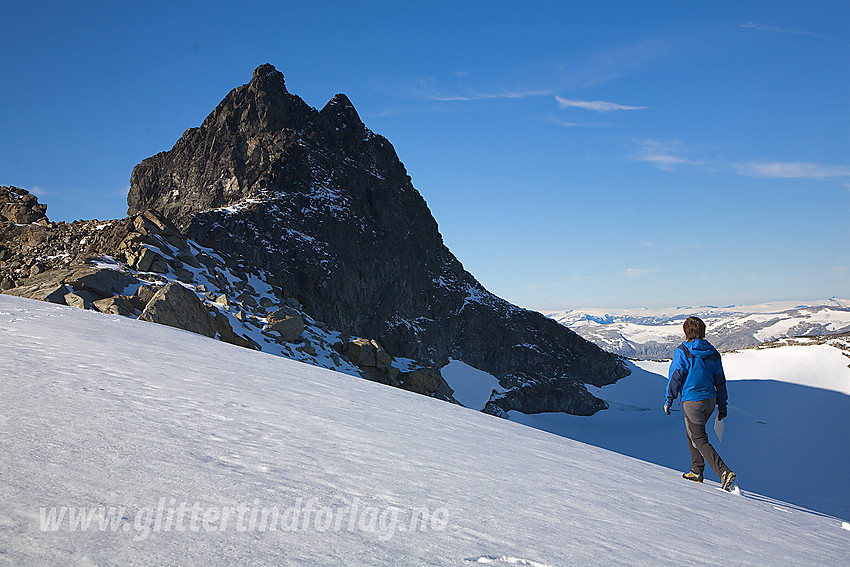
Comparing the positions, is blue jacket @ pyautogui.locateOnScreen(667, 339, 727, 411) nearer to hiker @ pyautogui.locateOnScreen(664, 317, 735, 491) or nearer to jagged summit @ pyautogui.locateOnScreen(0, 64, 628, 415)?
hiker @ pyautogui.locateOnScreen(664, 317, 735, 491)

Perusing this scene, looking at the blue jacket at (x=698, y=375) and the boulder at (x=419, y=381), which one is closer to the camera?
the blue jacket at (x=698, y=375)

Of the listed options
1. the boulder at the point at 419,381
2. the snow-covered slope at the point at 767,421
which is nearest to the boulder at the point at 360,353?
the boulder at the point at 419,381

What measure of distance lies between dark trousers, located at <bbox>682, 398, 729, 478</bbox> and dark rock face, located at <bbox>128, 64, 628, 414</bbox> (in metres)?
29.3

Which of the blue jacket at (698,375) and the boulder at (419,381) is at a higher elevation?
the blue jacket at (698,375)

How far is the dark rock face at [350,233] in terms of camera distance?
37062 mm

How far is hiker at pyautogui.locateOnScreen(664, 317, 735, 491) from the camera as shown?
6863 mm

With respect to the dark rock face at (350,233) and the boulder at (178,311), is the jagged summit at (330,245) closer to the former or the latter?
the dark rock face at (350,233)

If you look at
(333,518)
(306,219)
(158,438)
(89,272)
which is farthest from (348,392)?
(306,219)

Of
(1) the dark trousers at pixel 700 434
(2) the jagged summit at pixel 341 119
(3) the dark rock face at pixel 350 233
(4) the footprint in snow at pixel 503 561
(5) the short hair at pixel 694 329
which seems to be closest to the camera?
(4) the footprint in snow at pixel 503 561

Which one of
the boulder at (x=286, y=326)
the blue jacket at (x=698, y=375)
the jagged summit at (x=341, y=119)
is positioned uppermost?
the jagged summit at (x=341, y=119)

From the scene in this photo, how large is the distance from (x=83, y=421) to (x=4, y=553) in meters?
1.97

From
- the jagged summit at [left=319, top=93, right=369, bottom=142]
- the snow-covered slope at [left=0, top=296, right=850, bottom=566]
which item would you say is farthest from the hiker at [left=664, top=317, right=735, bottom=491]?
the jagged summit at [left=319, top=93, right=369, bottom=142]

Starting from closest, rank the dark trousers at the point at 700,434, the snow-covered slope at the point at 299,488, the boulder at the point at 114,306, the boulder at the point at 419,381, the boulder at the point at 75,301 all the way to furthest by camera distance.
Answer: the snow-covered slope at the point at 299,488 → the dark trousers at the point at 700,434 → the boulder at the point at 114,306 → the boulder at the point at 75,301 → the boulder at the point at 419,381

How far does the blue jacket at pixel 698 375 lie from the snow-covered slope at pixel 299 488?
1153 millimetres
